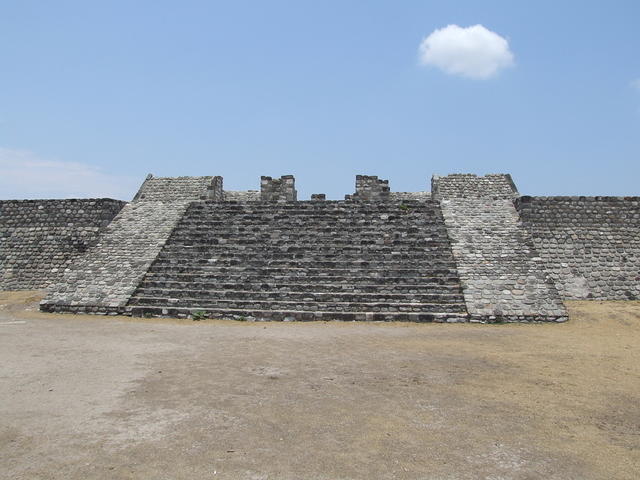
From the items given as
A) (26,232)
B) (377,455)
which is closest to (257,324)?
(377,455)

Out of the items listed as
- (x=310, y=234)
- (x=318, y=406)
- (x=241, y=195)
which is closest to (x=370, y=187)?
(x=310, y=234)

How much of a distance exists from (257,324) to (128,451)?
24.6ft

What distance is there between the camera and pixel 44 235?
60.5 feet

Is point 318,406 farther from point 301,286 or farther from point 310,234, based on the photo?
point 310,234

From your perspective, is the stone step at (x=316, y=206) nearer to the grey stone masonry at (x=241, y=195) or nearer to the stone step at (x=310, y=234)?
the stone step at (x=310, y=234)

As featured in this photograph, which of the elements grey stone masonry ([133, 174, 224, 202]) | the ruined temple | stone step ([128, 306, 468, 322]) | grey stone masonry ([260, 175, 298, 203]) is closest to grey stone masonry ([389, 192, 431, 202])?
the ruined temple

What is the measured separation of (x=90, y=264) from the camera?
1556 cm

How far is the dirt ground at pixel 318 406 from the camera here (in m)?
4.47

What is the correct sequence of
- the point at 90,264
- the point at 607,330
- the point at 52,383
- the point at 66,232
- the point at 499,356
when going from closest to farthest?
1. the point at 52,383
2. the point at 499,356
3. the point at 607,330
4. the point at 90,264
5. the point at 66,232

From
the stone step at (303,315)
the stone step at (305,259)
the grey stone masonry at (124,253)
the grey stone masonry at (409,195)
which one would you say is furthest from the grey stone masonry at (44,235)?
the grey stone masonry at (409,195)

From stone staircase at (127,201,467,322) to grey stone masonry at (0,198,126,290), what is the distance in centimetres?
358

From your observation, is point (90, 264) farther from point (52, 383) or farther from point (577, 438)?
point (577, 438)

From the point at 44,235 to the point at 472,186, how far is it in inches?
634

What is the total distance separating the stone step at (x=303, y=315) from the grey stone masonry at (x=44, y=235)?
6.48 meters
